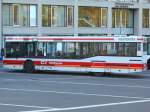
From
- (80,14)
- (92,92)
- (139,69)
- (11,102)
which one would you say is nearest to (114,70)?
(139,69)

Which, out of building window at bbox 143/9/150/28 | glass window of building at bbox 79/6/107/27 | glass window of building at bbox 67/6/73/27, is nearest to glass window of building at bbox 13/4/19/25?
glass window of building at bbox 67/6/73/27

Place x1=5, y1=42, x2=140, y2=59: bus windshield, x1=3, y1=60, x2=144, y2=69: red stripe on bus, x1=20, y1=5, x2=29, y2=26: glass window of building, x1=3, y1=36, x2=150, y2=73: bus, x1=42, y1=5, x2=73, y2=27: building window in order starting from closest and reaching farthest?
x1=3, y1=60, x2=144, y2=69: red stripe on bus
x1=3, y1=36, x2=150, y2=73: bus
x1=5, y1=42, x2=140, y2=59: bus windshield
x1=20, y1=5, x2=29, y2=26: glass window of building
x1=42, y1=5, x2=73, y2=27: building window

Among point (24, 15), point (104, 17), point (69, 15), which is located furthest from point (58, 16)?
point (104, 17)

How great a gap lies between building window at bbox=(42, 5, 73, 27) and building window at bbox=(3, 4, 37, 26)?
4.62ft

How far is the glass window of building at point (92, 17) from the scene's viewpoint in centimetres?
6538

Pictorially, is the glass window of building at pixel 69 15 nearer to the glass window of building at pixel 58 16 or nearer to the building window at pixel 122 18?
the glass window of building at pixel 58 16

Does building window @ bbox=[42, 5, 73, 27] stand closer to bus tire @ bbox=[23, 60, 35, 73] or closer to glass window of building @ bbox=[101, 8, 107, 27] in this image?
glass window of building @ bbox=[101, 8, 107, 27]

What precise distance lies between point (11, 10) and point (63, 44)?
2602 centimetres

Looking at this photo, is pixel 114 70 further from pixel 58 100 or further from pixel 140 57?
pixel 58 100

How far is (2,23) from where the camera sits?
2323 inches

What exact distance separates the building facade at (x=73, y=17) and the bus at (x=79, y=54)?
22725mm

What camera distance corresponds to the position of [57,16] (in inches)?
2499

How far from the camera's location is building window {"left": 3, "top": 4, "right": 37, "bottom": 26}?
59.5m

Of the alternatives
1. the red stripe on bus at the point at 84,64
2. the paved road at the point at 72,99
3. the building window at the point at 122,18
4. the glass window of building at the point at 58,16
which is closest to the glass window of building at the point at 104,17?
the building window at the point at 122,18
